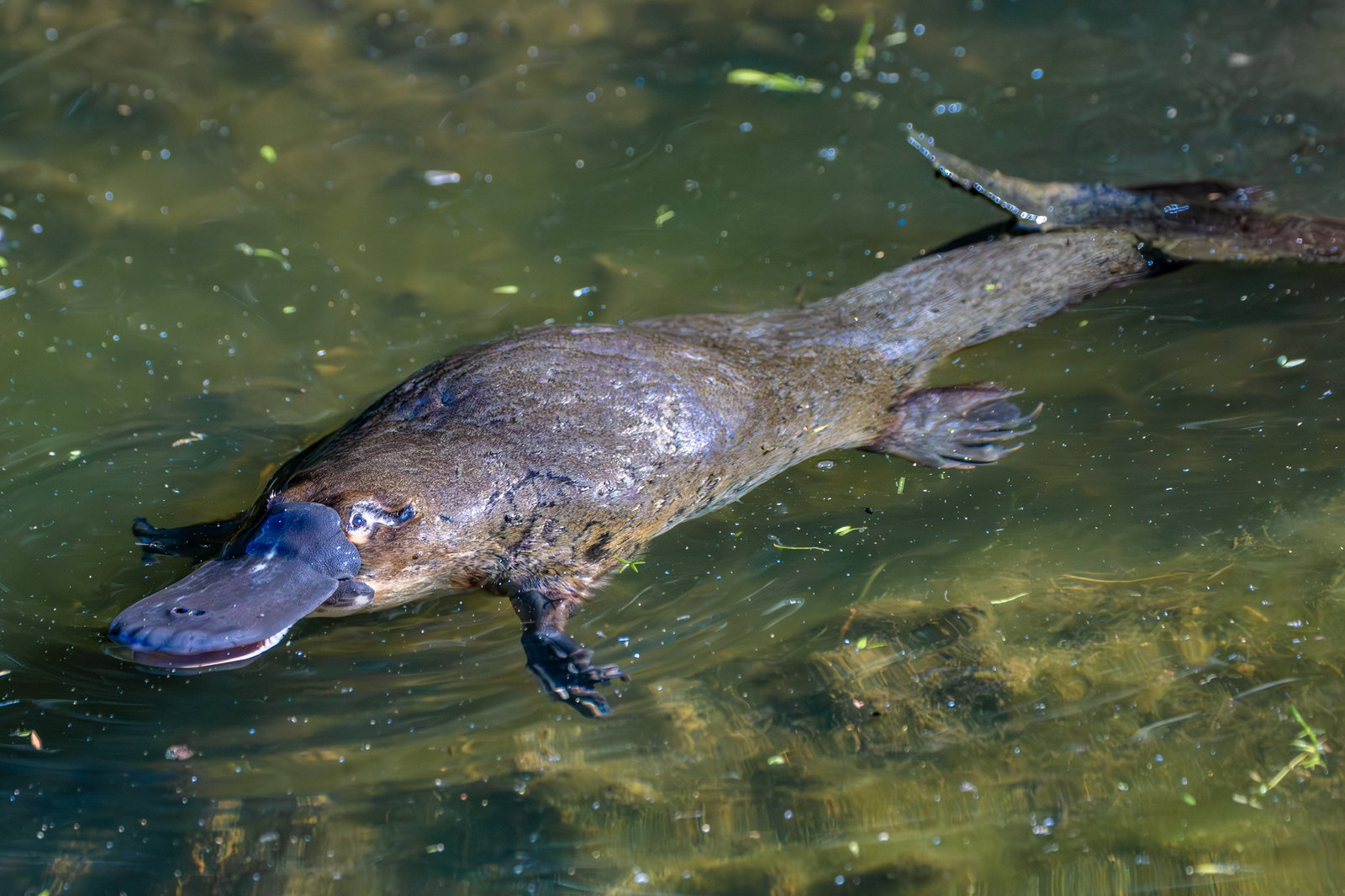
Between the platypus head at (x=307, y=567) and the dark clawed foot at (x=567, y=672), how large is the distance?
356 mm

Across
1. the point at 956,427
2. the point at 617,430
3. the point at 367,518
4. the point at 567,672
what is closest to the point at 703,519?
the point at 617,430

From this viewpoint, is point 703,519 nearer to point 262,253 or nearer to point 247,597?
point 247,597

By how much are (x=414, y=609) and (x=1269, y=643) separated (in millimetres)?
2535

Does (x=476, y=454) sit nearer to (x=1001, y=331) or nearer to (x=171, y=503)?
(x=171, y=503)

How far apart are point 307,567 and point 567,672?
771mm

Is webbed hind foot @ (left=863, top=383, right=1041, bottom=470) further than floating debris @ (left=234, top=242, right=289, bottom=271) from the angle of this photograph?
No

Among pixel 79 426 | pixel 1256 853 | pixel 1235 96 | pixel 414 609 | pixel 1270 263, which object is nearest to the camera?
pixel 1256 853

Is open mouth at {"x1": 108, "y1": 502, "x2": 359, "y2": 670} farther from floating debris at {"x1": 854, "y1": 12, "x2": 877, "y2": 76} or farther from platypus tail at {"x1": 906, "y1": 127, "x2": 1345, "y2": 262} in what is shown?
floating debris at {"x1": 854, "y1": 12, "x2": 877, "y2": 76}

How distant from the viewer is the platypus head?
2.97 m

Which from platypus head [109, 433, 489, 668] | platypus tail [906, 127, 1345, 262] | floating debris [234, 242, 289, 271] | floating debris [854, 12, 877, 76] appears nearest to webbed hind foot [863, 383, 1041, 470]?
platypus tail [906, 127, 1345, 262]

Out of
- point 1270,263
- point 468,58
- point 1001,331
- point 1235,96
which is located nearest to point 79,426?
point 468,58

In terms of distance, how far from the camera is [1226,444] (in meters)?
3.96

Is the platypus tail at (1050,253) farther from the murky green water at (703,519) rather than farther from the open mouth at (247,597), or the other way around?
the open mouth at (247,597)

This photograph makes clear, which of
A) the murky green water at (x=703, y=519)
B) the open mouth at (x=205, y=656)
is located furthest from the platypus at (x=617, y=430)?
the murky green water at (x=703, y=519)
